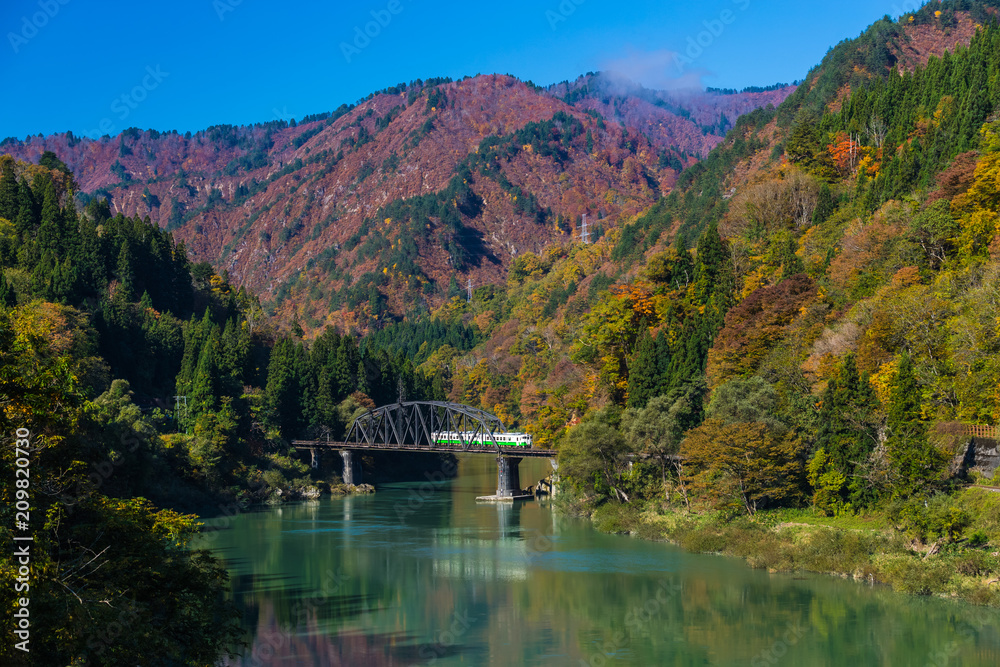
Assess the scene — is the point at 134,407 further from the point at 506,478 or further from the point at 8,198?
the point at 8,198

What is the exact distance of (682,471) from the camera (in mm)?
60969

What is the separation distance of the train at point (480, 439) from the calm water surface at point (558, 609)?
26.7 m

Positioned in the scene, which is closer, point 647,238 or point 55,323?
point 55,323

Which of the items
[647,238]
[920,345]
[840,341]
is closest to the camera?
[920,345]

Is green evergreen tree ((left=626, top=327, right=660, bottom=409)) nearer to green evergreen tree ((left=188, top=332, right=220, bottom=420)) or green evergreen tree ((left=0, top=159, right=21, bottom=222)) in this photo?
green evergreen tree ((left=188, top=332, right=220, bottom=420))

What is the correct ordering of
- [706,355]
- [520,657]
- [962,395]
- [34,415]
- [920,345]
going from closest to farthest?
[34,415] → [520,657] → [962,395] → [920,345] → [706,355]

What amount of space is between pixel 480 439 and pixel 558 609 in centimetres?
5339

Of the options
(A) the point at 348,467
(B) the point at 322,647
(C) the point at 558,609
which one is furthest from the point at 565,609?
(A) the point at 348,467

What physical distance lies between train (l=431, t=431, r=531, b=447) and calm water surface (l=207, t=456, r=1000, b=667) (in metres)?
26.7

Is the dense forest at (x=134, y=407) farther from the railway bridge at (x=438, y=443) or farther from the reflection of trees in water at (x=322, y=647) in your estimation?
the railway bridge at (x=438, y=443)

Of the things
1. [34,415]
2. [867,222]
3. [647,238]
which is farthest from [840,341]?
[647,238]

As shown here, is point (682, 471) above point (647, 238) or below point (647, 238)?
below

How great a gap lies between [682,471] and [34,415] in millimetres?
44376

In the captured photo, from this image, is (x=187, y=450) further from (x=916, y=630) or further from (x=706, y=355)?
(x=916, y=630)
